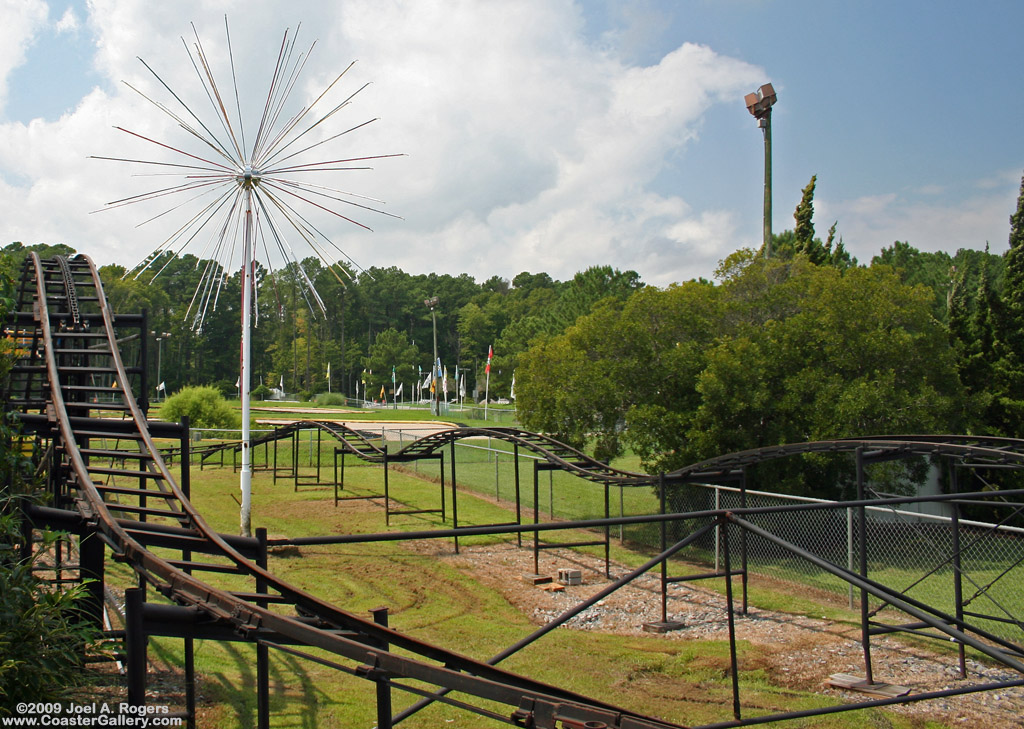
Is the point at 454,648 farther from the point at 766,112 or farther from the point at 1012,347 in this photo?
the point at 766,112

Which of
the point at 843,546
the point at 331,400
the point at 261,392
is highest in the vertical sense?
the point at 261,392

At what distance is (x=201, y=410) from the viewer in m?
35.5

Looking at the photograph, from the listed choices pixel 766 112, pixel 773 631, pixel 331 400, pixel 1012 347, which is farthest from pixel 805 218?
pixel 331 400

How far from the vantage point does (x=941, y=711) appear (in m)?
7.30

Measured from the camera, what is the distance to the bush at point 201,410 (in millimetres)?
35312

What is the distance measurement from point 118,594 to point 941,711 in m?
9.24

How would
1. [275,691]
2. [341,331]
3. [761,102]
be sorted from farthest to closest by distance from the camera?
1. [341,331]
2. [761,102]
3. [275,691]

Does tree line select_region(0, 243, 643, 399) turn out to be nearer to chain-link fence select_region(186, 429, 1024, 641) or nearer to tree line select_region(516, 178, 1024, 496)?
tree line select_region(516, 178, 1024, 496)

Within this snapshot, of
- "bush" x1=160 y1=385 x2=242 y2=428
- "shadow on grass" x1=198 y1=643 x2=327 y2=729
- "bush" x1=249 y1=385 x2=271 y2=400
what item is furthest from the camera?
"bush" x1=249 y1=385 x2=271 y2=400

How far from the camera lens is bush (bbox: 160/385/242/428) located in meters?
35.3

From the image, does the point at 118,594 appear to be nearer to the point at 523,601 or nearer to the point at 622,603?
the point at 523,601

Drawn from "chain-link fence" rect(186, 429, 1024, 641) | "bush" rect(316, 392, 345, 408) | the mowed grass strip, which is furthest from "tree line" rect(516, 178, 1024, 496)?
"bush" rect(316, 392, 345, 408)

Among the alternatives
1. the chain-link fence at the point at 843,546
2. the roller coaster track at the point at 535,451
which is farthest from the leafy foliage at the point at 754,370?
the roller coaster track at the point at 535,451

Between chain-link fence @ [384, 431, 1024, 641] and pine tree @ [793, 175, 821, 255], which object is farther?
pine tree @ [793, 175, 821, 255]
